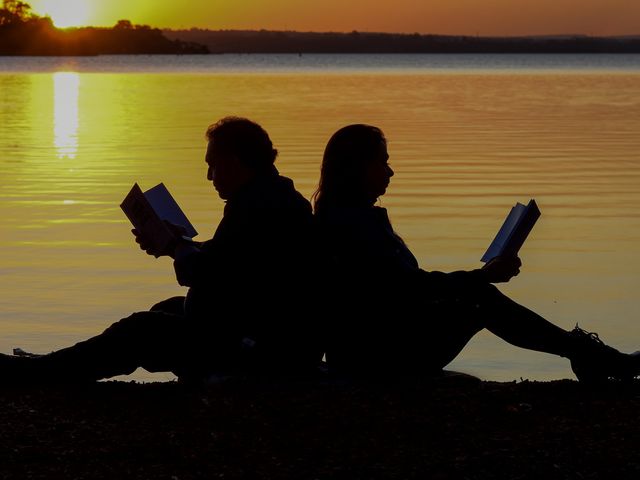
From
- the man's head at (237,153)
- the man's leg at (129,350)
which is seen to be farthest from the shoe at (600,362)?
the man's leg at (129,350)

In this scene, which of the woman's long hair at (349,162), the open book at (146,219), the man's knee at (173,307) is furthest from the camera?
the man's knee at (173,307)

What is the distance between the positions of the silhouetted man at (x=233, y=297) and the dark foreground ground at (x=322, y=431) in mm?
115

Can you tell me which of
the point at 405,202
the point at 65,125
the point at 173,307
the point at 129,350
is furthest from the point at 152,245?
the point at 65,125

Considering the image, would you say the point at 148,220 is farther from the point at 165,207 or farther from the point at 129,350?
the point at 129,350

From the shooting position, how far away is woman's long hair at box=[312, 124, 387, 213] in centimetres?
619

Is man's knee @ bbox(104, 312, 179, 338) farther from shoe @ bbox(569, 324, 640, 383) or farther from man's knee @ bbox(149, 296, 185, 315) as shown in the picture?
shoe @ bbox(569, 324, 640, 383)

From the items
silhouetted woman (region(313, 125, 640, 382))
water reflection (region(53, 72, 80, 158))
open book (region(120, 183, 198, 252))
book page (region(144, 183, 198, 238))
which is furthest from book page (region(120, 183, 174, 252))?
water reflection (region(53, 72, 80, 158))

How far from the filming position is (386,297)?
20.7ft

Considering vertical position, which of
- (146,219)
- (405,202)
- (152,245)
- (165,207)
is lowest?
(152,245)

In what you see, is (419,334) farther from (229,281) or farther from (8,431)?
(8,431)

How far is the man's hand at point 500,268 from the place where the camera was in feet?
20.6

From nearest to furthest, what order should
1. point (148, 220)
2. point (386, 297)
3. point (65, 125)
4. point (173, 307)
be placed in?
1. point (148, 220)
2. point (386, 297)
3. point (173, 307)
4. point (65, 125)

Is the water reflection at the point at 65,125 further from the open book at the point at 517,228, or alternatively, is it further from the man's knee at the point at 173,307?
the open book at the point at 517,228

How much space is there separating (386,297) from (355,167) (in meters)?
0.58
